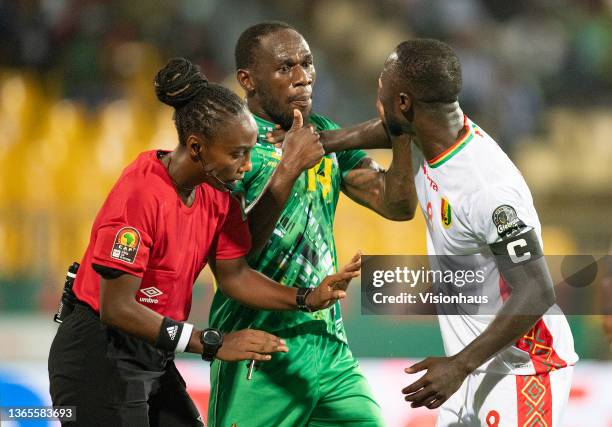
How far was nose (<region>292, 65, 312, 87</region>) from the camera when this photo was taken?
349 centimetres

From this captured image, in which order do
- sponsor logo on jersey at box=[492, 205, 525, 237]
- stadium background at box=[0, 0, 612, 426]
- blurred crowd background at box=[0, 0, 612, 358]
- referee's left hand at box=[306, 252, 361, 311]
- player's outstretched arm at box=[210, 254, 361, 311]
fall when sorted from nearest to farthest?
sponsor logo on jersey at box=[492, 205, 525, 237] < referee's left hand at box=[306, 252, 361, 311] < player's outstretched arm at box=[210, 254, 361, 311] < stadium background at box=[0, 0, 612, 426] < blurred crowd background at box=[0, 0, 612, 358]

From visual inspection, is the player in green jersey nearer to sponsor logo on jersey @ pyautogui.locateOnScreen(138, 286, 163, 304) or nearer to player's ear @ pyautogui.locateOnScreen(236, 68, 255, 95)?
player's ear @ pyautogui.locateOnScreen(236, 68, 255, 95)

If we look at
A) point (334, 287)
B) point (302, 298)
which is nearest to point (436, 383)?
point (334, 287)

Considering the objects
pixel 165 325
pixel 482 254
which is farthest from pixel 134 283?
pixel 482 254

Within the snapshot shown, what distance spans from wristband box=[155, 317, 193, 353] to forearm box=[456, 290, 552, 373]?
0.79m

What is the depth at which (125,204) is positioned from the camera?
2.71 m

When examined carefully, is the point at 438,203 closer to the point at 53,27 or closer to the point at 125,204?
the point at 125,204

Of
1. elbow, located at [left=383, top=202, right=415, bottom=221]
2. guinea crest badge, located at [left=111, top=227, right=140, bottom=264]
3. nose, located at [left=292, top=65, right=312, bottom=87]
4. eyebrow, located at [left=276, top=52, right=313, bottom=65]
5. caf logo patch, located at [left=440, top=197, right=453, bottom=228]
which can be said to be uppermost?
eyebrow, located at [left=276, top=52, right=313, bottom=65]

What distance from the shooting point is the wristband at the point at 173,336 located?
2.71 m

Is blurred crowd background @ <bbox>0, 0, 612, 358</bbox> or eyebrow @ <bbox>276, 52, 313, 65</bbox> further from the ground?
blurred crowd background @ <bbox>0, 0, 612, 358</bbox>

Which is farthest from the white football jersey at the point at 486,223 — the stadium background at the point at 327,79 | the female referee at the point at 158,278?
the stadium background at the point at 327,79

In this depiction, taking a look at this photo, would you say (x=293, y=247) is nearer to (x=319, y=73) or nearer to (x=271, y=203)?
(x=271, y=203)

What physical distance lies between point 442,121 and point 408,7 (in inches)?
207

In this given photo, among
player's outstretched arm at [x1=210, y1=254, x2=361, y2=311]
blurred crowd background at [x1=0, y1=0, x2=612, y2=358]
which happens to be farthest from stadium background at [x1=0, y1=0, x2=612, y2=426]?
player's outstretched arm at [x1=210, y1=254, x2=361, y2=311]
